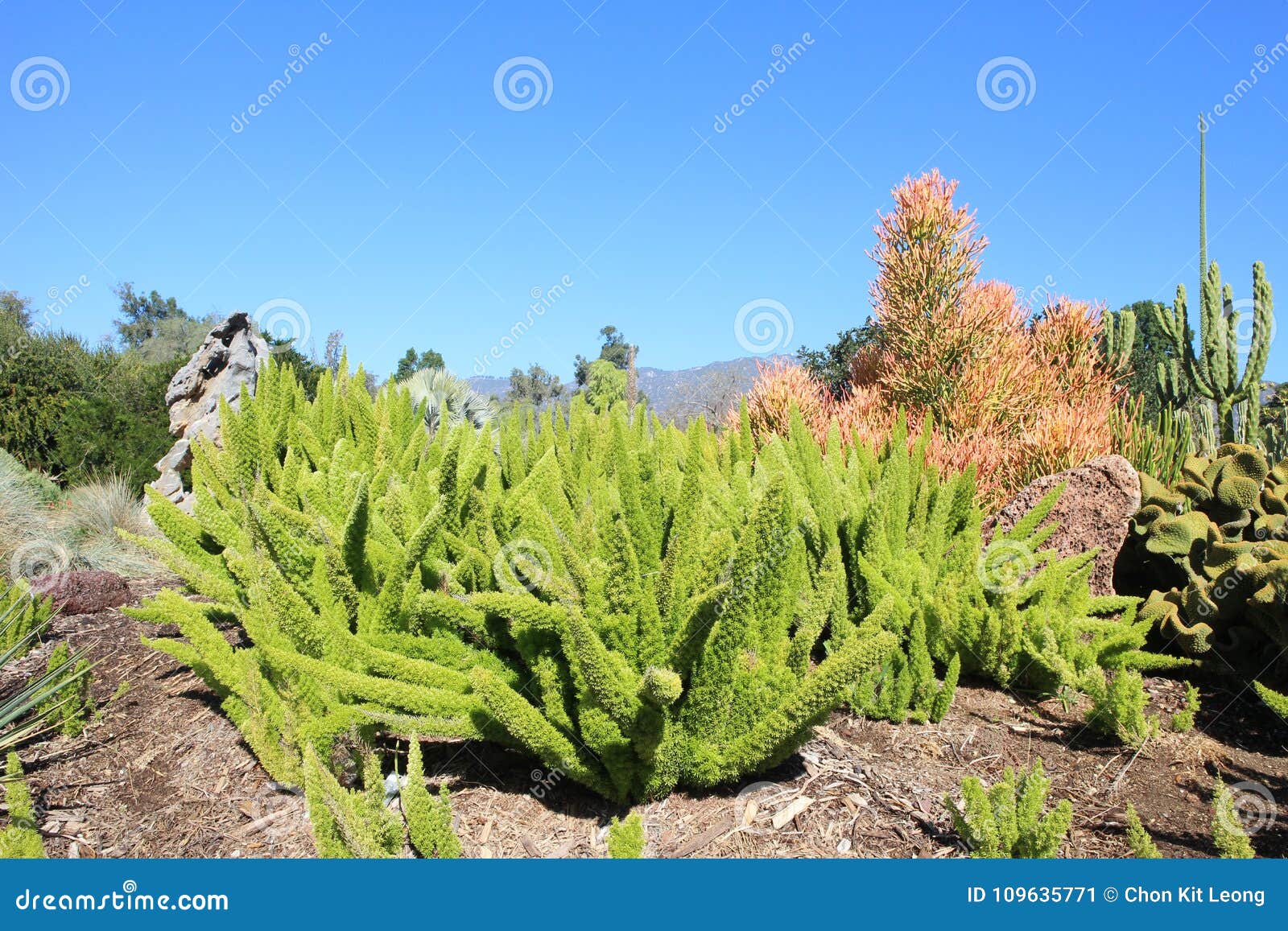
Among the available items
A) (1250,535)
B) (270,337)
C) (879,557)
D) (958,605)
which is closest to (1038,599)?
(958,605)

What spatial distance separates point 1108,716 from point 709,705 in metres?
1.41

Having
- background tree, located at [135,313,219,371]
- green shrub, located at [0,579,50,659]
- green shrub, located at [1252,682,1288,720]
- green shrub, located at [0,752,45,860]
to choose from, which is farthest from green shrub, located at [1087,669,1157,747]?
background tree, located at [135,313,219,371]

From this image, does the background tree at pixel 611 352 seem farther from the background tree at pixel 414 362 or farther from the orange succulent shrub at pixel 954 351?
the orange succulent shrub at pixel 954 351

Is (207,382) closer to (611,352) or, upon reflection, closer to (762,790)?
(762,790)

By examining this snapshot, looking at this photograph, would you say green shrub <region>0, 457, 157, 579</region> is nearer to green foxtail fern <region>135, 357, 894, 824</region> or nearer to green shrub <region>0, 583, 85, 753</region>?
green shrub <region>0, 583, 85, 753</region>

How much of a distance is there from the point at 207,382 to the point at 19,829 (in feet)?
18.7

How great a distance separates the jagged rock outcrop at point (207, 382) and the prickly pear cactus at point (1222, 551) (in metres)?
6.15

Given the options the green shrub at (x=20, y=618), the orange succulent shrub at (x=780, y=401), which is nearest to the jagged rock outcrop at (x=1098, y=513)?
the orange succulent shrub at (x=780, y=401)

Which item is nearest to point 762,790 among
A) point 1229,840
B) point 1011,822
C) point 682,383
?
point 1011,822

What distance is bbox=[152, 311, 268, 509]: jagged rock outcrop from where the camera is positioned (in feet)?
21.4

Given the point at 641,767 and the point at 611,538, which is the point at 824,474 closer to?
the point at 611,538

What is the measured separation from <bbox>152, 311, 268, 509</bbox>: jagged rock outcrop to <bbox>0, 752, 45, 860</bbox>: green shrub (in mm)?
4711

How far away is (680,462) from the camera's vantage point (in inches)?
154

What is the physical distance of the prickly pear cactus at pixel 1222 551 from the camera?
2.97 meters
